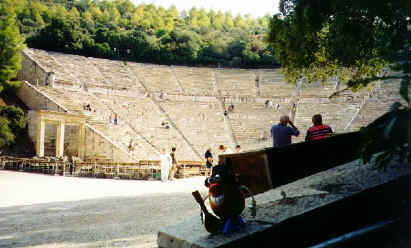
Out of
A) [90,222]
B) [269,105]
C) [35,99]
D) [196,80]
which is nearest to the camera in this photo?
[90,222]

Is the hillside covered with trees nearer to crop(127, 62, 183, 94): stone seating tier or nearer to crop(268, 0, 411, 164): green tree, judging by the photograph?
crop(127, 62, 183, 94): stone seating tier

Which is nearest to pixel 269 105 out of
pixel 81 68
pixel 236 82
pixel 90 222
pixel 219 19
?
pixel 236 82

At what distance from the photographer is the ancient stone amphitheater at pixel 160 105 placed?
27.0 meters

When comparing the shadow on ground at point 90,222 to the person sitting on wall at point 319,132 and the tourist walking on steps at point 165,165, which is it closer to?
the person sitting on wall at point 319,132

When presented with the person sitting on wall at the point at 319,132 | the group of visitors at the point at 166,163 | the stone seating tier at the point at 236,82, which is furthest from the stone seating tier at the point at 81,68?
the person sitting on wall at the point at 319,132

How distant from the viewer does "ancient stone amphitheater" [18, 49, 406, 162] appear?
27031 millimetres

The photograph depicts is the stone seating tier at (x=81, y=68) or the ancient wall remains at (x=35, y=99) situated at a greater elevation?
the stone seating tier at (x=81, y=68)

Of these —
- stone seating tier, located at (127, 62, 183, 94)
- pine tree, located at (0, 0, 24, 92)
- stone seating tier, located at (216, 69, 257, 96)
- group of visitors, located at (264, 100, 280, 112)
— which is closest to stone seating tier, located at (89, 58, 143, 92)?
stone seating tier, located at (127, 62, 183, 94)

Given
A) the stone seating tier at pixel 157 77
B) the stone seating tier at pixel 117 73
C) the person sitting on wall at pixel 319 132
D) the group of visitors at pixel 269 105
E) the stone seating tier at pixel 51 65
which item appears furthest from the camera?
the stone seating tier at pixel 157 77

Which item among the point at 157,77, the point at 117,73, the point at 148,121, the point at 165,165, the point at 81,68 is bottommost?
the point at 165,165

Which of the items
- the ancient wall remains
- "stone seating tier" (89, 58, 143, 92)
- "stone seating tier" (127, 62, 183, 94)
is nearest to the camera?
the ancient wall remains

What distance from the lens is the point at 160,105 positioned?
1484 inches

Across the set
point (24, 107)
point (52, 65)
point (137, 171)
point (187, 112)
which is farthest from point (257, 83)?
point (137, 171)

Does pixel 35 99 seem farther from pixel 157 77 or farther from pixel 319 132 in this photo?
pixel 319 132
